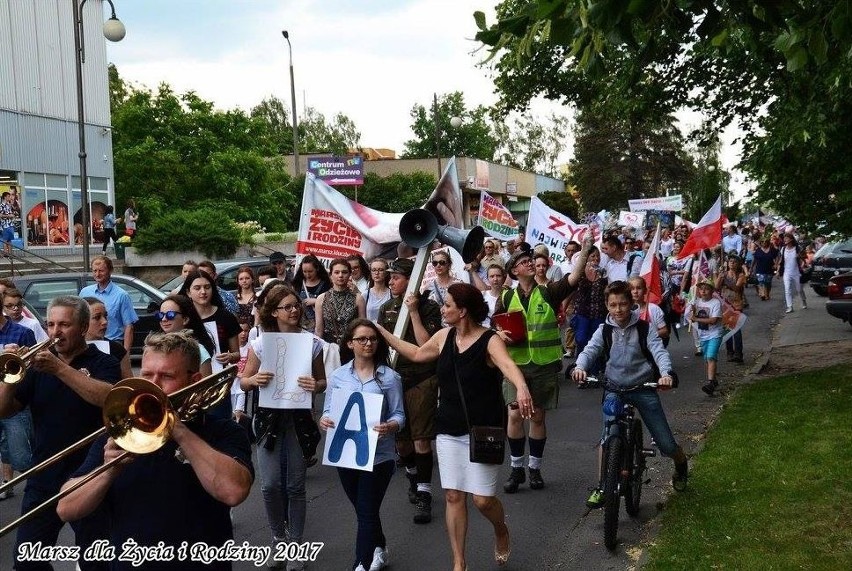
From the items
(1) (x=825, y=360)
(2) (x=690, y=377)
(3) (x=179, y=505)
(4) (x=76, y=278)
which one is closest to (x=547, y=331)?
(3) (x=179, y=505)

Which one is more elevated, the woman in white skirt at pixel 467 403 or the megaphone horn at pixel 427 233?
the megaphone horn at pixel 427 233

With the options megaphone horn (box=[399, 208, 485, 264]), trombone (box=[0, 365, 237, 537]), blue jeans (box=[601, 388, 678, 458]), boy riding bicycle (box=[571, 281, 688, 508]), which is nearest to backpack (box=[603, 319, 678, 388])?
boy riding bicycle (box=[571, 281, 688, 508])

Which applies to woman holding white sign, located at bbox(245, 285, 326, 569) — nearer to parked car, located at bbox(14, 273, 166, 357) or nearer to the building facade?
parked car, located at bbox(14, 273, 166, 357)

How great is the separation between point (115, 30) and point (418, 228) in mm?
14656

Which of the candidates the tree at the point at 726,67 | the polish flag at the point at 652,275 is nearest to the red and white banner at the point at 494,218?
the tree at the point at 726,67

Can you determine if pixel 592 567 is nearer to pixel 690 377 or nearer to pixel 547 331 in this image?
pixel 547 331

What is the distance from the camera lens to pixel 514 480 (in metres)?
7.82

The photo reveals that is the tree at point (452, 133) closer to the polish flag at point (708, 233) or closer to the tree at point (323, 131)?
the tree at point (323, 131)

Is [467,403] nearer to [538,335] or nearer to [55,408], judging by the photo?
[55,408]

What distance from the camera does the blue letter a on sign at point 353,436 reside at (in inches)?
227

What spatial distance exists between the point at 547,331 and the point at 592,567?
7.91 feet

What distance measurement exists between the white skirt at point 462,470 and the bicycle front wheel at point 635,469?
4.74 ft

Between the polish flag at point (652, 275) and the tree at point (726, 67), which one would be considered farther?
the polish flag at point (652, 275)

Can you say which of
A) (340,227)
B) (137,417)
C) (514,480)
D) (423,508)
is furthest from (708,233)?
(137,417)
